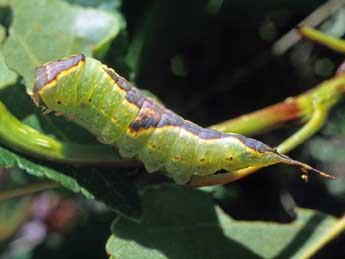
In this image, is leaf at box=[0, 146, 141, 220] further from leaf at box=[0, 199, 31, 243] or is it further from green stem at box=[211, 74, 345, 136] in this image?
leaf at box=[0, 199, 31, 243]

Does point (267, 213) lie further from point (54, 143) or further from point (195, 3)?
point (54, 143)

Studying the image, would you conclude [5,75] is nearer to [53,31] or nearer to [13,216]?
[53,31]

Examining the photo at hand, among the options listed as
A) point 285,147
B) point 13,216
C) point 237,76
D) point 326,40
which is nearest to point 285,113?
point 285,147

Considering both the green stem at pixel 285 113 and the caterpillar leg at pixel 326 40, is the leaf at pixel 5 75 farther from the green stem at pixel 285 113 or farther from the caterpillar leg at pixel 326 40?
the caterpillar leg at pixel 326 40

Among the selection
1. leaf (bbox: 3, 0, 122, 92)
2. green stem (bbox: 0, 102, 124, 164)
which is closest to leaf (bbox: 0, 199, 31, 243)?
leaf (bbox: 3, 0, 122, 92)

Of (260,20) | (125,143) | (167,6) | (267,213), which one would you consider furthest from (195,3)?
(125,143)
